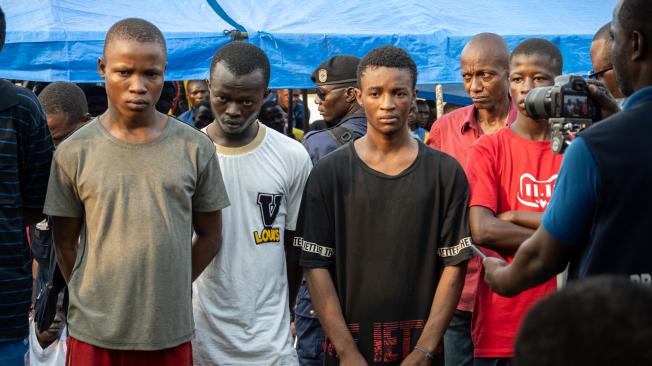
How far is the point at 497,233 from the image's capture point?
4172 millimetres

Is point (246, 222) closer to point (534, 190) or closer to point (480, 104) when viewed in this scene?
point (534, 190)

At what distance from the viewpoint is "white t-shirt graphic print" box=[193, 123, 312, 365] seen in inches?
173

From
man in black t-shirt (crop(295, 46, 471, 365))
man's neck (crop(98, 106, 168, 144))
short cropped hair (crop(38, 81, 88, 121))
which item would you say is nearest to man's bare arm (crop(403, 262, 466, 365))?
man in black t-shirt (crop(295, 46, 471, 365))

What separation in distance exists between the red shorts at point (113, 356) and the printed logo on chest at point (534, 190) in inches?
70.0

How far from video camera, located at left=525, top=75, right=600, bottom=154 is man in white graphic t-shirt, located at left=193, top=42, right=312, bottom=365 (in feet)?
5.01

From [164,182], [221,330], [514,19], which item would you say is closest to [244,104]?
[164,182]

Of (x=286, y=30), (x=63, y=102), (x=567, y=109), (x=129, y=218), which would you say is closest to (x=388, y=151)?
(x=567, y=109)

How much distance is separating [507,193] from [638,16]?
1.71 metres

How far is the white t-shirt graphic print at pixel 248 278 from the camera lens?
173 inches

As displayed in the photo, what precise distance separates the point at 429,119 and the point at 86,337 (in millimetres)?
9069

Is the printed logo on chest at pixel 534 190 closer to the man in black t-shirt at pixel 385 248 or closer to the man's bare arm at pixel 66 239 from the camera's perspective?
the man in black t-shirt at pixel 385 248

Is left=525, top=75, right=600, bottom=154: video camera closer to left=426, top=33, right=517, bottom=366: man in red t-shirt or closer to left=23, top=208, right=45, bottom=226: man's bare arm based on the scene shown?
left=426, top=33, right=517, bottom=366: man in red t-shirt

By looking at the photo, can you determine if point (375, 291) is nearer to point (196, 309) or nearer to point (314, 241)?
→ point (314, 241)

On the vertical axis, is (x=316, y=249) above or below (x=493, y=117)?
below
